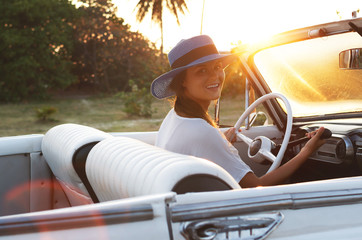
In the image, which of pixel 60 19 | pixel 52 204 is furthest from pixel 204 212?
pixel 60 19

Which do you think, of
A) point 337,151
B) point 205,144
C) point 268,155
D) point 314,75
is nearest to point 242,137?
point 268,155

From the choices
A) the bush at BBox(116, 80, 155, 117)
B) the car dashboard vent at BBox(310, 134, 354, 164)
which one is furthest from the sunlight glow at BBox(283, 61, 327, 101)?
the bush at BBox(116, 80, 155, 117)

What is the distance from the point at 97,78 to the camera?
3362cm

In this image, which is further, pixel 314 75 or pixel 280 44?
pixel 314 75

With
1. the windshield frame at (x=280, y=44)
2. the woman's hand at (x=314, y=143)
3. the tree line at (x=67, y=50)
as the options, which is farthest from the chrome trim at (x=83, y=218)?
the tree line at (x=67, y=50)

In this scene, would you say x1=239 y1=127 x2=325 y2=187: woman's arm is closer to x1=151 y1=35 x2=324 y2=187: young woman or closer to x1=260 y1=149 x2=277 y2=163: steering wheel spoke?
x1=151 y1=35 x2=324 y2=187: young woman

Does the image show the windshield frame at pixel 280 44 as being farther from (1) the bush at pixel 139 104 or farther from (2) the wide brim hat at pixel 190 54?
(1) the bush at pixel 139 104

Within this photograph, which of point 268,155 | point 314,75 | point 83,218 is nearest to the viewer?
point 83,218

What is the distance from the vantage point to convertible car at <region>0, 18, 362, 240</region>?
1.39m

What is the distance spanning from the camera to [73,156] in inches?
84.7

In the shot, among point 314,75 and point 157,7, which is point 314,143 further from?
point 157,7

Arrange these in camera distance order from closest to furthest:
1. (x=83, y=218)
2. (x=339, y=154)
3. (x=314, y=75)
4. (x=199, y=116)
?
(x=83, y=218)
(x=199, y=116)
(x=339, y=154)
(x=314, y=75)

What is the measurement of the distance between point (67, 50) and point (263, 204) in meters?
31.2

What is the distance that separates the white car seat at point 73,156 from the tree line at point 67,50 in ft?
64.5
